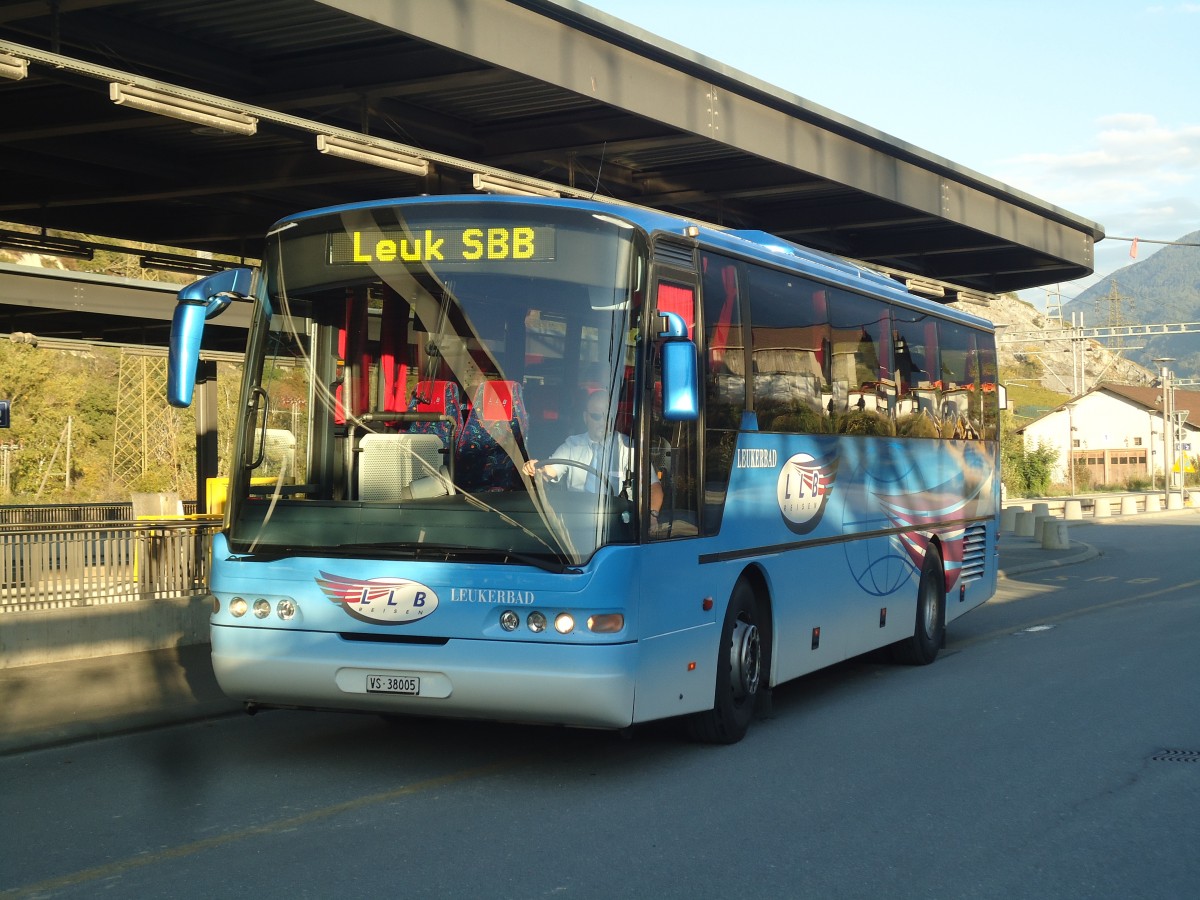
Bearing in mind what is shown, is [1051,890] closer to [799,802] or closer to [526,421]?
[799,802]

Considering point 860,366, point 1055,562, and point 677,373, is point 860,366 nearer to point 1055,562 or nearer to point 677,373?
point 677,373

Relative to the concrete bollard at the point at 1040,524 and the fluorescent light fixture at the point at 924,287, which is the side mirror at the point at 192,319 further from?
the concrete bollard at the point at 1040,524

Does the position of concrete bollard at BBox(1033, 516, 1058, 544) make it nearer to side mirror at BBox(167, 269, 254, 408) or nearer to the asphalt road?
the asphalt road

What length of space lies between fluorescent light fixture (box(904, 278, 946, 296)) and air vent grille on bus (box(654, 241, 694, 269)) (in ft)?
40.6

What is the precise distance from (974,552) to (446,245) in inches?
384

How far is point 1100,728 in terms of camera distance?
10.0m

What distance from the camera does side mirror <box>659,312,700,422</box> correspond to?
8078mm

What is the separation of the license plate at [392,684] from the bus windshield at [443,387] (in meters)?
0.70

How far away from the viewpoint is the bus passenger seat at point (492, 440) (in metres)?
8.08

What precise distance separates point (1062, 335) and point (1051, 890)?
6412 centimetres

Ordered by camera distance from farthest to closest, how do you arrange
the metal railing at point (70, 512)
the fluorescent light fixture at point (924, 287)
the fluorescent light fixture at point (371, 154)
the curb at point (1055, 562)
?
the curb at point (1055, 562)
the metal railing at point (70, 512)
the fluorescent light fixture at point (924, 287)
the fluorescent light fixture at point (371, 154)

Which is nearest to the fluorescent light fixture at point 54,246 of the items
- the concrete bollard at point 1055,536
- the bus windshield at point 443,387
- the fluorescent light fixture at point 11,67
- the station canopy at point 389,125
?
the station canopy at point 389,125

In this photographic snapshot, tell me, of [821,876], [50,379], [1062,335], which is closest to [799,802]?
[821,876]

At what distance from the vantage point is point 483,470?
8.10 metres
